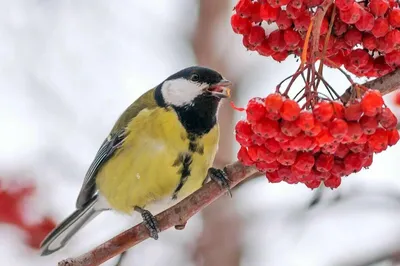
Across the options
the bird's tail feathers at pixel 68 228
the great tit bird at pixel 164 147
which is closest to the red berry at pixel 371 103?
the great tit bird at pixel 164 147

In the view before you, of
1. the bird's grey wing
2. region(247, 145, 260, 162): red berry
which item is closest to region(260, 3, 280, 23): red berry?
region(247, 145, 260, 162): red berry

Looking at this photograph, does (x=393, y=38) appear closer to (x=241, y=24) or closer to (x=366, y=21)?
(x=366, y=21)

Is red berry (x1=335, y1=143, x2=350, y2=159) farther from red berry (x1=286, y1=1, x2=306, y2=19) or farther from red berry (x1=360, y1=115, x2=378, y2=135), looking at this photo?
red berry (x1=286, y1=1, x2=306, y2=19)

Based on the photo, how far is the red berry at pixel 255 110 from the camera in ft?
3.07

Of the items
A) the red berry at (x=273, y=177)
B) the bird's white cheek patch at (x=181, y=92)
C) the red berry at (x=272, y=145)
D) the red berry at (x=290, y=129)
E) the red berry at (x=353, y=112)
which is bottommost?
the bird's white cheek patch at (x=181, y=92)

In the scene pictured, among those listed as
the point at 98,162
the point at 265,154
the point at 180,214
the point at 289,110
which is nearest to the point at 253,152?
the point at 265,154

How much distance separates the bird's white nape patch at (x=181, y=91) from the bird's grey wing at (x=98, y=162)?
197 mm

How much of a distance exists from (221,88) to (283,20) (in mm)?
921

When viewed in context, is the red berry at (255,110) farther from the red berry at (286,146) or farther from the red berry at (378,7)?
the red berry at (378,7)

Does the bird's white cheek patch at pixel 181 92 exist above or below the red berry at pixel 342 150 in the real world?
below

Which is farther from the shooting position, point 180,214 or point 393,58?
point 180,214

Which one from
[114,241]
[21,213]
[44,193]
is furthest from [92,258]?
[44,193]

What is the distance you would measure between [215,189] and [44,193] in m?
1.36

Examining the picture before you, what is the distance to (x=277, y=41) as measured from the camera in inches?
41.3
